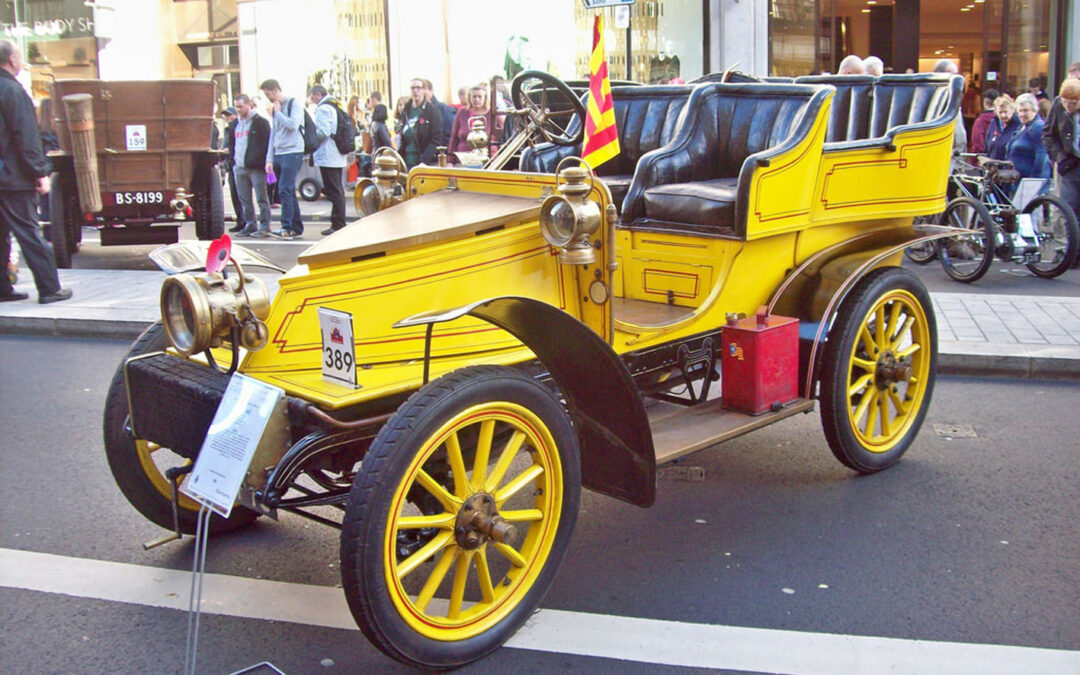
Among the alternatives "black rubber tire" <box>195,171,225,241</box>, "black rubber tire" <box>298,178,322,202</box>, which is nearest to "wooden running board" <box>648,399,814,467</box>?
"black rubber tire" <box>195,171,225,241</box>

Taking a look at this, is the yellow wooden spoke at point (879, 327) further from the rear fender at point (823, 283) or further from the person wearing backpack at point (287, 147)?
the person wearing backpack at point (287, 147)

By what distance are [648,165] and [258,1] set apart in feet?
58.8

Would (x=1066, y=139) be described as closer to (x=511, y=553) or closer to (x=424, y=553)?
(x=511, y=553)

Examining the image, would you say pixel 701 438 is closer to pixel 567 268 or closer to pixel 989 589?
pixel 567 268

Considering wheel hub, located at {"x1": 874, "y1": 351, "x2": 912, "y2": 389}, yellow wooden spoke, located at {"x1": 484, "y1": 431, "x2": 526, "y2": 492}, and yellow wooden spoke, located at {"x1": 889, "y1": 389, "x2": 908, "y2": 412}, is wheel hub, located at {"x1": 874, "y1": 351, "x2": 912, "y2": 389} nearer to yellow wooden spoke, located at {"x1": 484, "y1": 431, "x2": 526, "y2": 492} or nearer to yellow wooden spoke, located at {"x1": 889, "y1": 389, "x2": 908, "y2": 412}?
yellow wooden spoke, located at {"x1": 889, "y1": 389, "x2": 908, "y2": 412}

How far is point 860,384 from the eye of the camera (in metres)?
4.50

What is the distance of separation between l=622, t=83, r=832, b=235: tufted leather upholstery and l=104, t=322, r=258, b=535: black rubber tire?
2059mm

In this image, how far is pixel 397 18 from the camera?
19719 mm

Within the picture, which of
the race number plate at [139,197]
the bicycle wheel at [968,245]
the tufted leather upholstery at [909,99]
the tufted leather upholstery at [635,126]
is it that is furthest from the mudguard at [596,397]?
the race number plate at [139,197]

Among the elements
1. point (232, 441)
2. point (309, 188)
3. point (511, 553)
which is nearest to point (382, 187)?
point (232, 441)

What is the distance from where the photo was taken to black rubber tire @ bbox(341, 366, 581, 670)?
2740 millimetres

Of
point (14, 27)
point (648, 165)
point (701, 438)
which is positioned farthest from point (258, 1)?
point (701, 438)

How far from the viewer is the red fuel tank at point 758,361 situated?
4.11 meters

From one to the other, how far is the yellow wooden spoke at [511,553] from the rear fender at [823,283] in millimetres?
1694
